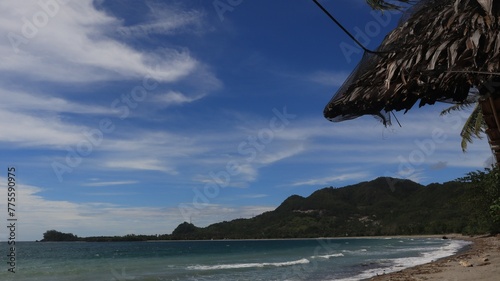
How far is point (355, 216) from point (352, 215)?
1084 millimetres

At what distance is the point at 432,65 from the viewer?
312 cm

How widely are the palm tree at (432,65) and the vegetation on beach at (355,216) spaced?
82615 millimetres

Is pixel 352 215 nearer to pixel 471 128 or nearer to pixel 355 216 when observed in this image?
pixel 355 216

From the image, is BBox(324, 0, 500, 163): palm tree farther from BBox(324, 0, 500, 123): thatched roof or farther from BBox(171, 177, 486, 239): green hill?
BBox(171, 177, 486, 239): green hill

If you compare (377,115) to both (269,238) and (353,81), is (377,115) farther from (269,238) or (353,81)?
(269,238)

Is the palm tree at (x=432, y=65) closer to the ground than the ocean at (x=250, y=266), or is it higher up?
higher up

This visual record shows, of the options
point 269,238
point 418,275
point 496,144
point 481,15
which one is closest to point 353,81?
point 481,15

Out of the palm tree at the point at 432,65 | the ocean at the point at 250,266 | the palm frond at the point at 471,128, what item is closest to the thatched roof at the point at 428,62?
the palm tree at the point at 432,65

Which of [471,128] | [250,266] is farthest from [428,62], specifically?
[250,266]

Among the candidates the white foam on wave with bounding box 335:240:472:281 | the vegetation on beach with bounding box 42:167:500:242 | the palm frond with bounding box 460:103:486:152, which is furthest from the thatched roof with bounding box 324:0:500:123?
the vegetation on beach with bounding box 42:167:500:242

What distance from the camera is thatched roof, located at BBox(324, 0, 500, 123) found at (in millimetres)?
2908

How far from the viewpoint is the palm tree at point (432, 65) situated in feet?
9.56

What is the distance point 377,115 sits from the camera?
374cm

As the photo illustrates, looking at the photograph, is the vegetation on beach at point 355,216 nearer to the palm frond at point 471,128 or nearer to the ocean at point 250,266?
the ocean at point 250,266
